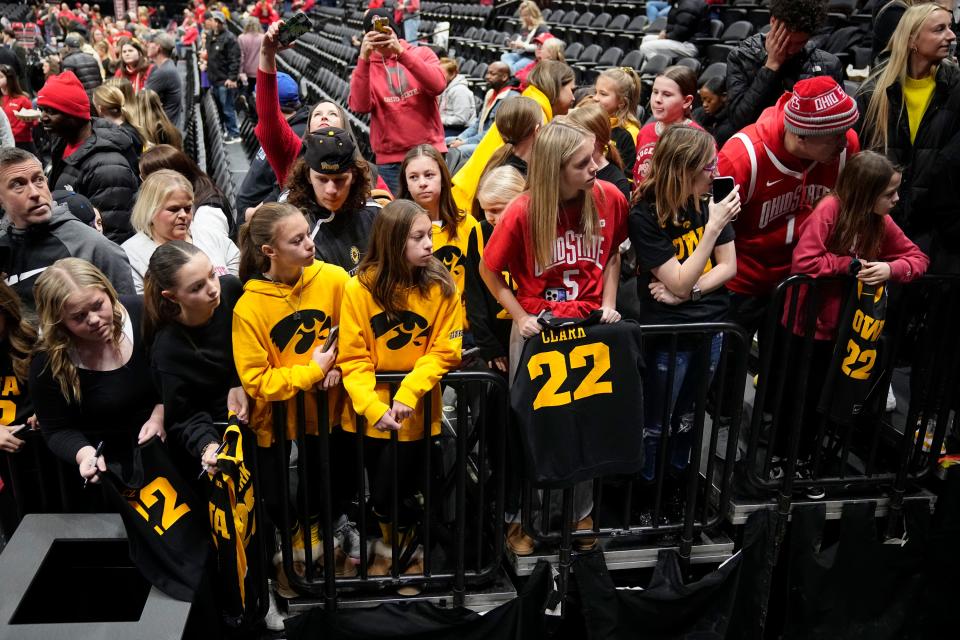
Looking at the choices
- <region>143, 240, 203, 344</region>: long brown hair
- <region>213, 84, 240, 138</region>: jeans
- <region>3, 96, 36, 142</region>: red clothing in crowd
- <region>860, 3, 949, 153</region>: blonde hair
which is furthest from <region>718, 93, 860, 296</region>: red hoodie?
<region>213, 84, 240, 138</region>: jeans

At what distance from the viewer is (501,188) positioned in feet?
11.2

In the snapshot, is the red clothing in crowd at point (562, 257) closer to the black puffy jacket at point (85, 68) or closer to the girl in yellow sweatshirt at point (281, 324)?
the girl in yellow sweatshirt at point (281, 324)

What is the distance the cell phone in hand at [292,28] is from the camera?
153 inches

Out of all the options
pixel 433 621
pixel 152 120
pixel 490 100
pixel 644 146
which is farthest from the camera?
pixel 490 100

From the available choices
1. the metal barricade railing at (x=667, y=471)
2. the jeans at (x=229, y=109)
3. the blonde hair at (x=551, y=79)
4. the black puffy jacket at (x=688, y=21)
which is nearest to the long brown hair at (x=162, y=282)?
the metal barricade railing at (x=667, y=471)

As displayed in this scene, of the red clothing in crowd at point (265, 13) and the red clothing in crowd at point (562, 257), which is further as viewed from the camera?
the red clothing in crowd at point (265, 13)

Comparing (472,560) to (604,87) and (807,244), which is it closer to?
(807,244)

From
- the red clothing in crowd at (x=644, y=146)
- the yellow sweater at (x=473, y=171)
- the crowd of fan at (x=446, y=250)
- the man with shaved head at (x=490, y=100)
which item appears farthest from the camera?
the man with shaved head at (x=490, y=100)

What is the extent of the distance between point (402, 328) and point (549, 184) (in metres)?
0.72

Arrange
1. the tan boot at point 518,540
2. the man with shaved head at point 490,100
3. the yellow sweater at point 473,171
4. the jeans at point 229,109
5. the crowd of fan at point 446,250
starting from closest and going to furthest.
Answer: the crowd of fan at point 446,250 < the tan boot at point 518,540 < the yellow sweater at point 473,171 < the man with shaved head at point 490,100 < the jeans at point 229,109

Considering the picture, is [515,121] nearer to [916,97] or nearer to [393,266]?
[393,266]

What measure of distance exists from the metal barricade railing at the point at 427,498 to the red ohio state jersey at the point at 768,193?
1301mm

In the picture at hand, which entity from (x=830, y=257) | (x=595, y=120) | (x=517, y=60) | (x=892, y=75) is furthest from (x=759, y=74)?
(x=517, y=60)

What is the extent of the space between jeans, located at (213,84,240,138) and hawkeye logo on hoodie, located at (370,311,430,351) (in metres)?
9.80
